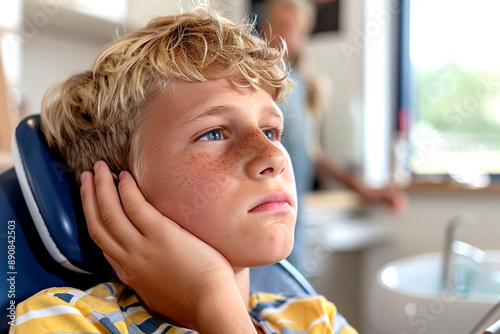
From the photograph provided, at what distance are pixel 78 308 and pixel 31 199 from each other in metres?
0.16

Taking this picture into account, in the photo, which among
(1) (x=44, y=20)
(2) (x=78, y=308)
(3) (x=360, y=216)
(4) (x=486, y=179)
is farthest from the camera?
(3) (x=360, y=216)

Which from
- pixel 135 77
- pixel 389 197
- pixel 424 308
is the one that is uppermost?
pixel 135 77

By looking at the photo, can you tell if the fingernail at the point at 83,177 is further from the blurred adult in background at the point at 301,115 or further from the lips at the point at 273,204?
the blurred adult in background at the point at 301,115

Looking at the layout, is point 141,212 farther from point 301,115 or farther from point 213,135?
point 301,115

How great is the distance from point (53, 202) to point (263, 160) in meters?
0.27

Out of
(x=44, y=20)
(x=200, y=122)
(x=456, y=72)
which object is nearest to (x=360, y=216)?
(x=456, y=72)

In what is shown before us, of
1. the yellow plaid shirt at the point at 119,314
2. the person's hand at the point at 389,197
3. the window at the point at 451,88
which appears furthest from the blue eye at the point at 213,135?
the window at the point at 451,88

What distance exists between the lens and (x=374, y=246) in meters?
2.49

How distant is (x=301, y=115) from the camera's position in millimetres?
1583

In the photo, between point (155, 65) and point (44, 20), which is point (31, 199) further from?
point (44, 20)

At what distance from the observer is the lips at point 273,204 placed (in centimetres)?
61

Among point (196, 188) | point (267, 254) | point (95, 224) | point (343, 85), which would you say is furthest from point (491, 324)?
point (343, 85)

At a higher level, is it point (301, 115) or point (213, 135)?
point (213, 135)

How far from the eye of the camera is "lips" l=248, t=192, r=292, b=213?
0.61 m
